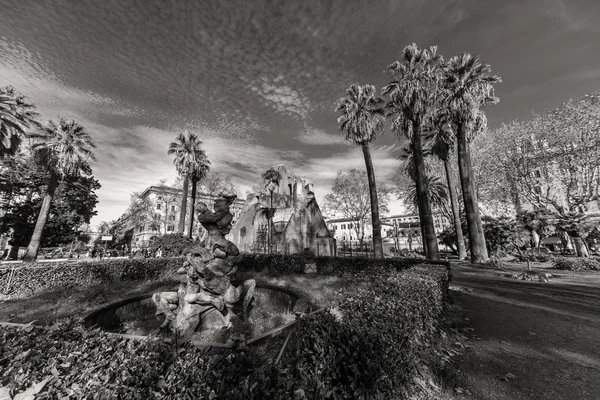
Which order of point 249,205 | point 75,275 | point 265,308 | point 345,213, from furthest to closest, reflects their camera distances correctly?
point 345,213
point 249,205
point 75,275
point 265,308

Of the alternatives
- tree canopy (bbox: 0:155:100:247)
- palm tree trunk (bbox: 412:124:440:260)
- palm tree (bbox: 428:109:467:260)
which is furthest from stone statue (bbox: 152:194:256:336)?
tree canopy (bbox: 0:155:100:247)

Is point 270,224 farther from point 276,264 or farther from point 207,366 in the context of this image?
point 207,366

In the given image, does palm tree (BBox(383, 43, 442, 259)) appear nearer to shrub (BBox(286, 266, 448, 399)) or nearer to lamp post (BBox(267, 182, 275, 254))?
lamp post (BBox(267, 182, 275, 254))

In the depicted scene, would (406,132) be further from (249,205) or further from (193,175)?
(193,175)

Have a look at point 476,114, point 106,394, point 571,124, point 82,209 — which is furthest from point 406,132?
point 82,209

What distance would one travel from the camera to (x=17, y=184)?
27031 millimetres

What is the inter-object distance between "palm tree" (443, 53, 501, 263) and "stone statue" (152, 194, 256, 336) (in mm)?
19193

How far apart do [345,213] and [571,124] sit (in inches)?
1090

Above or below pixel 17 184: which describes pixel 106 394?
below

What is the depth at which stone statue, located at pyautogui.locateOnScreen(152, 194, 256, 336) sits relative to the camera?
536 centimetres

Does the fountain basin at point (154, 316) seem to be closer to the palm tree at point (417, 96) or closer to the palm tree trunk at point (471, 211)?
the palm tree at point (417, 96)

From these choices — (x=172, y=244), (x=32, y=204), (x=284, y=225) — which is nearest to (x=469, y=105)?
(x=284, y=225)

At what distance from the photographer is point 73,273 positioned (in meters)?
11.0

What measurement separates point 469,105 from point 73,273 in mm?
26614
